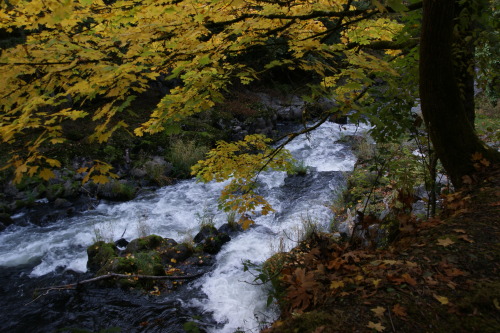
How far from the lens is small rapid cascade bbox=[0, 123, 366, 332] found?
13.8 feet

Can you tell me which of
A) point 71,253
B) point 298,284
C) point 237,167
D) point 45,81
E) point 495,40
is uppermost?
point 495,40

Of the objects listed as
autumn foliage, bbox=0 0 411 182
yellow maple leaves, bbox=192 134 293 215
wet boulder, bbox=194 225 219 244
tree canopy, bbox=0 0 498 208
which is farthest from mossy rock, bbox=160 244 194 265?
autumn foliage, bbox=0 0 411 182

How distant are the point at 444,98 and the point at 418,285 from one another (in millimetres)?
1905

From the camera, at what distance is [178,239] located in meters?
6.33

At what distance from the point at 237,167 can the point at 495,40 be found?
2.79 m

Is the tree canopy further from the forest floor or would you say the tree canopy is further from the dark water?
the dark water

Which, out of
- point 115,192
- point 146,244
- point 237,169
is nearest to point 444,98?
point 237,169

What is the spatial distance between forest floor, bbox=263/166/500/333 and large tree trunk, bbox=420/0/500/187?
1.88ft

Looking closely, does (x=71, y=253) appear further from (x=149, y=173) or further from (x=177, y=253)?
(x=149, y=173)

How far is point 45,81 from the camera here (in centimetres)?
233

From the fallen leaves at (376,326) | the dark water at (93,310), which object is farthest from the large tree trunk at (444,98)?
the dark water at (93,310)

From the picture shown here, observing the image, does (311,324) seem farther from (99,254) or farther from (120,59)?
(99,254)

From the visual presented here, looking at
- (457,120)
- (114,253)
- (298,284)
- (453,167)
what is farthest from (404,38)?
(114,253)

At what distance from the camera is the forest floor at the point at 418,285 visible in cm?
153
